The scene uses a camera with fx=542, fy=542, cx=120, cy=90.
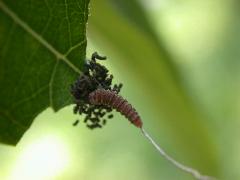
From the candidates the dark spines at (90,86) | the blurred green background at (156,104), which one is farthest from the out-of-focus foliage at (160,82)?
the dark spines at (90,86)

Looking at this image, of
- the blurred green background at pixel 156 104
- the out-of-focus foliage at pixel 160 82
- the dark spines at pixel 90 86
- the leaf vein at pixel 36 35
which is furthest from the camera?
the blurred green background at pixel 156 104

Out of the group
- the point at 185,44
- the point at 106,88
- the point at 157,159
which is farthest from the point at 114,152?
the point at 106,88

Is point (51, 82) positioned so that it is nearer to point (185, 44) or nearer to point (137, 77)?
point (137, 77)

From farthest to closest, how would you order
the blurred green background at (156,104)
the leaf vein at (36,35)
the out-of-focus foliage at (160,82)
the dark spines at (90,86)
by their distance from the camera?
the blurred green background at (156,104) → the out-of-focus foliage at (160,82) → the dark spines at (90,86) → the leaf vein at (36,35)

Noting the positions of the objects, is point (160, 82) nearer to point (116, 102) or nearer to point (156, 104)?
point (156, 104)

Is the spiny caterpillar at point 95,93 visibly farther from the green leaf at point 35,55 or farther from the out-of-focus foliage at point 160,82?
the out-of-focus foliage at point 160,82

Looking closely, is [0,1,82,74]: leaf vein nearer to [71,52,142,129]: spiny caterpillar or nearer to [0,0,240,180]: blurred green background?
[71,52,142,129]: spiny caterpillar
